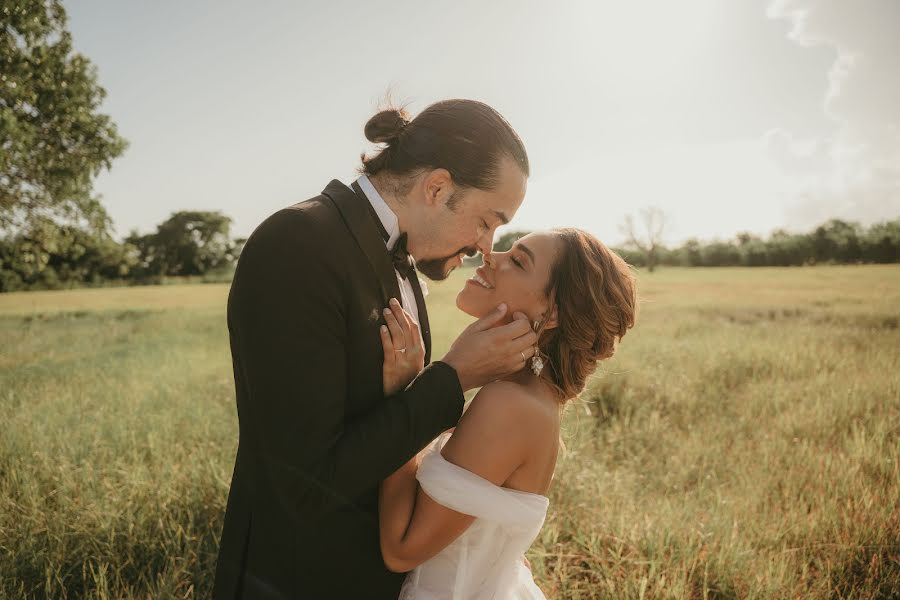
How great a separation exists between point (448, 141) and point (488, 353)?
101cm

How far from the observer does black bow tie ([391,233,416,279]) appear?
215cm

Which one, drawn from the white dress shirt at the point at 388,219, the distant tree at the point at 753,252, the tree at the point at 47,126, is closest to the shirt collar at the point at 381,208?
the white dress shirt at the point at 388,219

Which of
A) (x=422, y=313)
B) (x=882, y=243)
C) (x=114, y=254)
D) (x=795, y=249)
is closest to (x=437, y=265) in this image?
(x=422, y=313)

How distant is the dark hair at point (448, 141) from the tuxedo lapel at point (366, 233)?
467 mm

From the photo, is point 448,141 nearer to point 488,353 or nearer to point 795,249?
point 488,353

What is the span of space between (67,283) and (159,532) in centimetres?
3022

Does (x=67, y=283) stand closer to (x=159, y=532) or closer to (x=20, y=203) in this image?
(x=20, y=203)

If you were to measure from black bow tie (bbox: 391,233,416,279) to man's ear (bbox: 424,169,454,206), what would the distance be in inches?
8.2

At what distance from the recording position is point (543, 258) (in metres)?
2.35

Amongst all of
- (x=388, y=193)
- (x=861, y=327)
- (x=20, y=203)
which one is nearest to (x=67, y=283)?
(x=20, y=203)

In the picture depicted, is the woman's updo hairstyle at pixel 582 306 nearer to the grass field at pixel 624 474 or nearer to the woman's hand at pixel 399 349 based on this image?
the woman's hand at pixel 399 349

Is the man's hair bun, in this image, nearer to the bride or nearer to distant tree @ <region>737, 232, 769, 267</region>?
the bride

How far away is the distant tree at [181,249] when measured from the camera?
5050cm

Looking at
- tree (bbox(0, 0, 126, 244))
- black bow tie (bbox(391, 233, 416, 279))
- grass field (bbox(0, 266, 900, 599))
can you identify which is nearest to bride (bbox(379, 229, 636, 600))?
black bow tie (bbox(391, 233, 416, 279))
